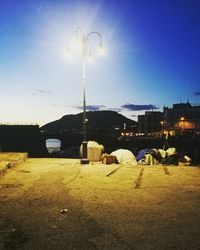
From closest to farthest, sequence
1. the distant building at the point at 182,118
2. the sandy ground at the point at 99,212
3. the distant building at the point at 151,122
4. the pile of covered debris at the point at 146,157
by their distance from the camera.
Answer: the sandy ground at the point at 99,212 → the pile of covered debris at the point at 146,157 → the distant building at the point at 182,118 → the distant building at the point at 151,122

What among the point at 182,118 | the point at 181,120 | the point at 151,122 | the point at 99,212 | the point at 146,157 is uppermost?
the point at 151,122

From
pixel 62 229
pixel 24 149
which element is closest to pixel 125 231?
Answer: pixel 62 229

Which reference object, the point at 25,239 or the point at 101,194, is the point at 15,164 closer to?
the point at 101,194

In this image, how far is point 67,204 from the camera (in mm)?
6742

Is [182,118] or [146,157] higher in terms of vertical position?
[182,118]

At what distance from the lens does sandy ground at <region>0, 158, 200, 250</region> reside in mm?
4652

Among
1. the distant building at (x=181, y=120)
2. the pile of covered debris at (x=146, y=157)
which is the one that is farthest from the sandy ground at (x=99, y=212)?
the distant building at (x=181, y=120)

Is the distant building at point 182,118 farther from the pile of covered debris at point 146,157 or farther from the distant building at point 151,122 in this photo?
the pile of covered debris at point 146,157

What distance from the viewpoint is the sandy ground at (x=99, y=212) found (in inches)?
183

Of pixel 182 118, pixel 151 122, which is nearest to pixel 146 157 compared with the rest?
pixel 182 118

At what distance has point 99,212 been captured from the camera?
242 inches

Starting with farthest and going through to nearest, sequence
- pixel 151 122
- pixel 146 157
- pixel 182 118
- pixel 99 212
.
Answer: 1. pixel 151 122
2. pixel 182 118
3. pixel 146 157
4. pixel 99 212

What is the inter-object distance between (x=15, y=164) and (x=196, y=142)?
6244 cm

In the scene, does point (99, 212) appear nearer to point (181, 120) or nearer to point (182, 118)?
point (182, 118)
